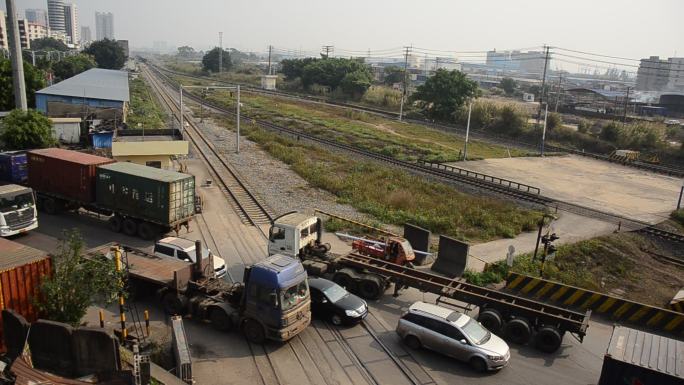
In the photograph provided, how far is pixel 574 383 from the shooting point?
1403cm

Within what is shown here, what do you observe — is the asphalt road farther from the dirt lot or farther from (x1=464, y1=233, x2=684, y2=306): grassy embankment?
the dirt lot

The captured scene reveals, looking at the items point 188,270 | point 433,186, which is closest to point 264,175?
point 433,186

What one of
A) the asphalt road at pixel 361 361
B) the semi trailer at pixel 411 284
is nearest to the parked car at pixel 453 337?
the asphalt road at pixel 361 361

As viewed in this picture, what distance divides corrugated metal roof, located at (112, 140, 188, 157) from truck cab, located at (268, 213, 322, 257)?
15.4m

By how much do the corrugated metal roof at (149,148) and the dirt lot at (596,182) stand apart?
24221 mm

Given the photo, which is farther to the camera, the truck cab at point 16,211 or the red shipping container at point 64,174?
the red shipping container at point 64,174

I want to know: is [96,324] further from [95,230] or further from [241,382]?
[95,230]

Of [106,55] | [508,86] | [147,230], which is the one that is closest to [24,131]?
[147,230]

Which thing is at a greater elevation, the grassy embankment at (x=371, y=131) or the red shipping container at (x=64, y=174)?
the red shipping container at (x=64, y=174)

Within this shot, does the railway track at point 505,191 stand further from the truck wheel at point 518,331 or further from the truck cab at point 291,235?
the truck cab at point 291,235

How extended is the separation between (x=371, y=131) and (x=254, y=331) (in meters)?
49.9

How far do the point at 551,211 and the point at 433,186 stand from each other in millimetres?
8014

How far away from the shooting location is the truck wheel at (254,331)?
14.6 metres

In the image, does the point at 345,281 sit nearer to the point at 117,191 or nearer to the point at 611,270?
the point at 117,191
